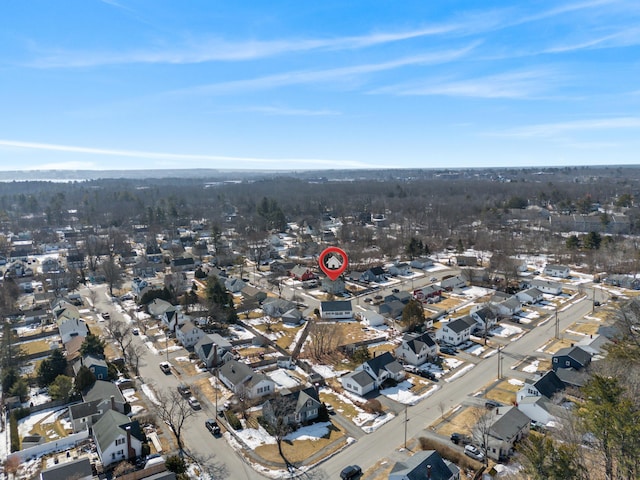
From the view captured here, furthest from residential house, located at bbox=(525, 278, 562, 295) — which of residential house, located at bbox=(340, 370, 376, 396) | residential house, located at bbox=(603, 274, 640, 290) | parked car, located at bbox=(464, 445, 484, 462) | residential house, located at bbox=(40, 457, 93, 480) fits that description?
residential house, located at bbox=(40, 457, 93, 480)

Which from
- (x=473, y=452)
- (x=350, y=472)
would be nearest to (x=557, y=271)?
(x=473, y=452)

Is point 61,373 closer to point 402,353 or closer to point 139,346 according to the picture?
point 139,346

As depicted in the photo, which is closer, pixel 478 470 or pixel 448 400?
pixel 478 470

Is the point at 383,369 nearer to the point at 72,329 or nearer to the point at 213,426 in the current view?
the point at 213,426

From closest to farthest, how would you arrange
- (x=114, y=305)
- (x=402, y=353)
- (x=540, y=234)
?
(x=402, y=353)
(x=114, y=305)
(x=540, y=234)

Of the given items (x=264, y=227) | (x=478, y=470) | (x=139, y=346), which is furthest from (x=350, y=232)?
(x=478, y=470)
